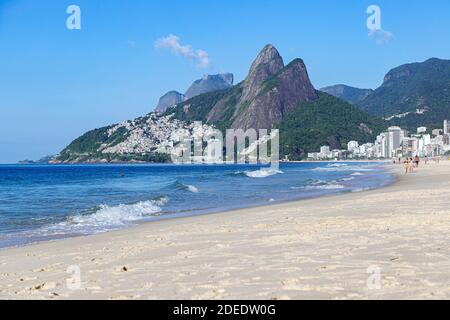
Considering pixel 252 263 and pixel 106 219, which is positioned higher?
pixel 252 263

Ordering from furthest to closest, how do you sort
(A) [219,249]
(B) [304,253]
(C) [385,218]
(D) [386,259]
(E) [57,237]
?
(E) [57,237]
(C) [385,218]
(A) [219,249]
(B) [304,253]
(D) [386,259]

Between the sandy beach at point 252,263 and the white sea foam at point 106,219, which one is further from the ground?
the sandy beach at point 252,263

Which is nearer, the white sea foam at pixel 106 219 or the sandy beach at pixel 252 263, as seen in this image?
the sandy beach at pixel 252 263

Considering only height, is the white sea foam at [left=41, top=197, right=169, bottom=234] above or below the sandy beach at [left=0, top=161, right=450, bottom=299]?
below

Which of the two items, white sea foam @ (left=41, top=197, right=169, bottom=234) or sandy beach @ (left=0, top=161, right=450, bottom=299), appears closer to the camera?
sandy beach @ (left=0, top=161, right=450, bottom=299)

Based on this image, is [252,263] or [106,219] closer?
[252,263]

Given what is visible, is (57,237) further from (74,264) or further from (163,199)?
(163,199)
